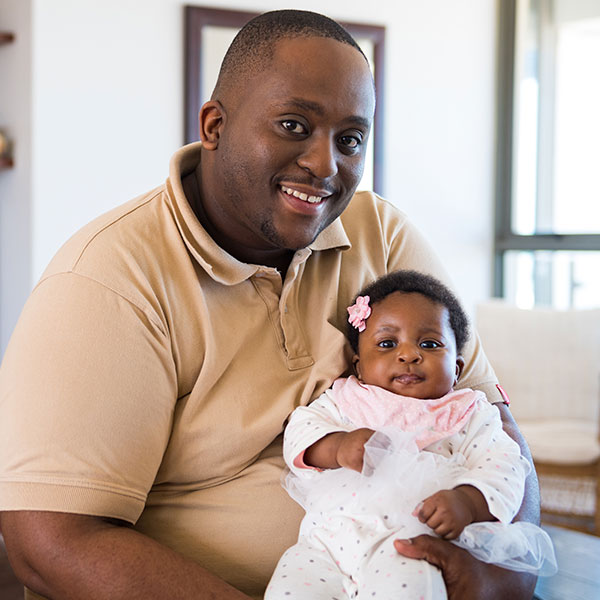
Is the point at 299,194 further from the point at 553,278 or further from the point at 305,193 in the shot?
the point at 553,278

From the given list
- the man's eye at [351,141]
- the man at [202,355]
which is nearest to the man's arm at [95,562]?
the man at [202,355]

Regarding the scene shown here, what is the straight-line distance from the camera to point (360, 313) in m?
1.56

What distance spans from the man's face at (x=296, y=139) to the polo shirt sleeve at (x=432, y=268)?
1.11 feet

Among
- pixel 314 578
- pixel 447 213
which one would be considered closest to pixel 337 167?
pixel 314 578

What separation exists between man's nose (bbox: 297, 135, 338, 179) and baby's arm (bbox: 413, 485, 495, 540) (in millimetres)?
552

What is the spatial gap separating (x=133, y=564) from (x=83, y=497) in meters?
0.12

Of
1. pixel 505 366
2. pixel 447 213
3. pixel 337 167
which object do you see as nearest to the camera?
pixel 337 167

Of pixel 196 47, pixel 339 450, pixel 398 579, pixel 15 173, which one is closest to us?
pixel 398 579

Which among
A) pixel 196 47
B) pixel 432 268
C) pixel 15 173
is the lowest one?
pixel 432 268

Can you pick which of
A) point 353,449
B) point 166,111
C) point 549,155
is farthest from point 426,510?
point 549,155

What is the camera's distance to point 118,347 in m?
1.31

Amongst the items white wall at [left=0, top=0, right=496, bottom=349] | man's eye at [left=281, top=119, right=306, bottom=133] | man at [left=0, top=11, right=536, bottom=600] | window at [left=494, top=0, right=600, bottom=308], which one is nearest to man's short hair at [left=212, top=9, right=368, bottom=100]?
man at [left=0, top=11, right=536, bottom=600]

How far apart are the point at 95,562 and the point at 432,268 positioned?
96 centimetres

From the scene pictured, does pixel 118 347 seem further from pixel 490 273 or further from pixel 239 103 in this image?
pixel 490 273
